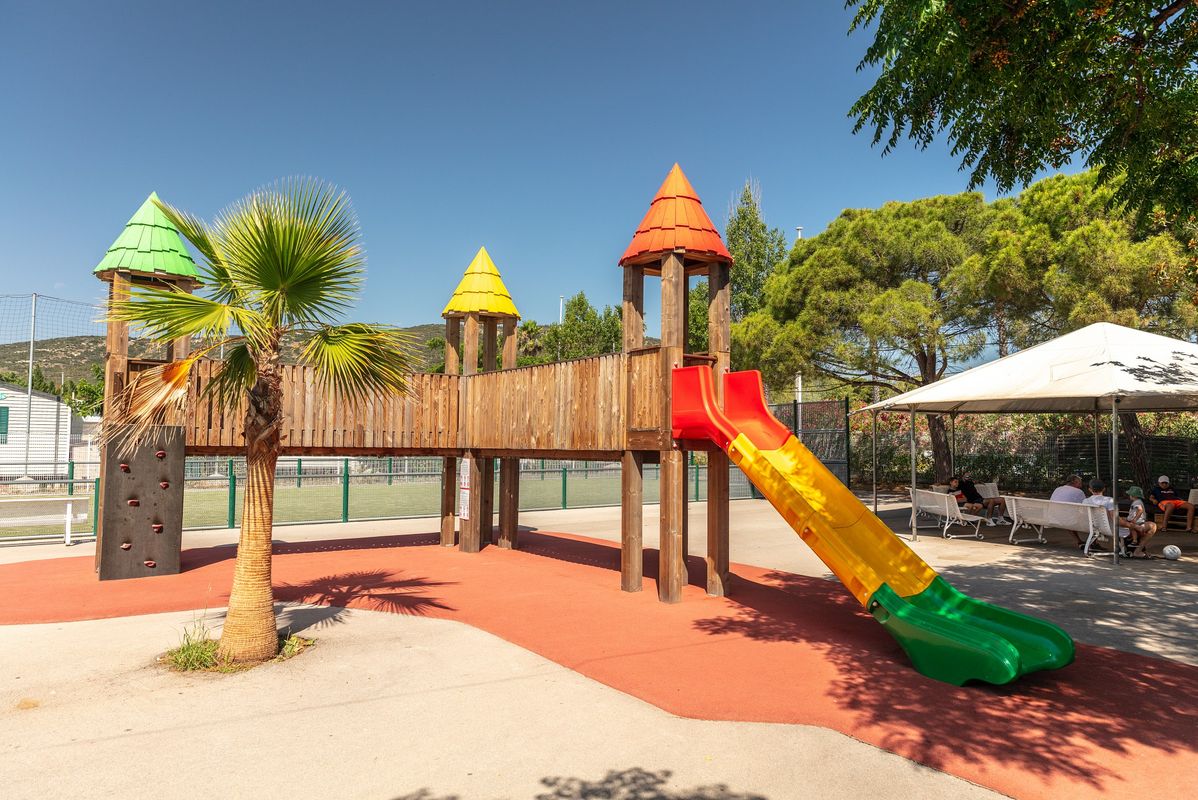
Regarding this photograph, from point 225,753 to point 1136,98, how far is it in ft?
32.5

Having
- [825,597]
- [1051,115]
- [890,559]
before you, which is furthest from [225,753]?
[1051,115]

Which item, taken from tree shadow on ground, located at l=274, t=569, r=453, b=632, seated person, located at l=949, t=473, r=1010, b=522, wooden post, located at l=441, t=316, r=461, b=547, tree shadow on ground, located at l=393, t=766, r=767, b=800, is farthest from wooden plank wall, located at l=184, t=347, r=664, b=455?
seated person, located at l=949, t=473, r=1010, b=522

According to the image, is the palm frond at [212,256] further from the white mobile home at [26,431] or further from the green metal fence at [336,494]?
the white mobile home at [26,431]

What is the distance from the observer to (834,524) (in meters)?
8.23

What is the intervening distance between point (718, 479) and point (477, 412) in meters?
6.14

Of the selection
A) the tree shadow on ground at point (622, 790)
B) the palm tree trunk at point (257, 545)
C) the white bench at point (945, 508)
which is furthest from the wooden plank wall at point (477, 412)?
the white bench at point (945, 508)

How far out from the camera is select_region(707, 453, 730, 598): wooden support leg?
10258 millimetres

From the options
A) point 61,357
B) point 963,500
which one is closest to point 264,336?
point 963,500

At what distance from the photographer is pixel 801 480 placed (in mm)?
8828

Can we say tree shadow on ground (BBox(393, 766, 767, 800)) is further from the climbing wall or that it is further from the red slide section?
the climbing wall

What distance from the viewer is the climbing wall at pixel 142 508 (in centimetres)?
1143

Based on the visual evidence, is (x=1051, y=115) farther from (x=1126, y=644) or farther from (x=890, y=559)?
(x=1126, y=644)

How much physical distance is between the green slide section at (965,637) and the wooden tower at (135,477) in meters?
10.7

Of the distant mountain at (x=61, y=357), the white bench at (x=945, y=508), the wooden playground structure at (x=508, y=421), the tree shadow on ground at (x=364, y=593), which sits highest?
the distant mountain at (x=61, y=357)
